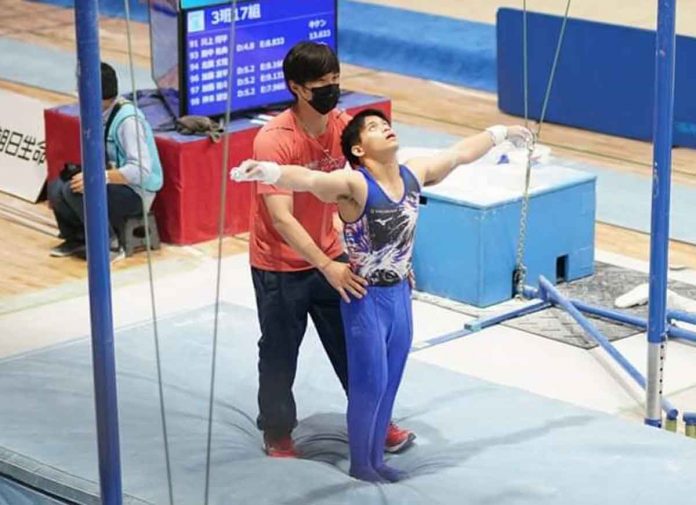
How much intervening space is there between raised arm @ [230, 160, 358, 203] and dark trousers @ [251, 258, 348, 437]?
0.45 m

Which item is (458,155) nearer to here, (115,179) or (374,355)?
(374,355)

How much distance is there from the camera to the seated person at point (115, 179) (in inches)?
323

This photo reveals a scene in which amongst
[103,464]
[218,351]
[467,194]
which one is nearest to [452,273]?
[467,194]

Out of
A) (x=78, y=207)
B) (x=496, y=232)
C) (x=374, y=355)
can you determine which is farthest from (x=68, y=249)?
(x=374, y=355)

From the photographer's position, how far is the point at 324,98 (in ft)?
18.2

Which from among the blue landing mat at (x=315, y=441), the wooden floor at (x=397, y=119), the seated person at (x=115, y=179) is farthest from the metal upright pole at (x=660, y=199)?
the seated person at (x=115, y=179)

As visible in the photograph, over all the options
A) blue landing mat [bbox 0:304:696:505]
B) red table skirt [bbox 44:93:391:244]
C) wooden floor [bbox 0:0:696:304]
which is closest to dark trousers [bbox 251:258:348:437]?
blue landing mat [bbox 0:304:696:505]

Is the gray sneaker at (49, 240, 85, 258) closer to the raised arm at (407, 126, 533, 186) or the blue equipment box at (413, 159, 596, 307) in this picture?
the blue equipment box at (413, 159, 596, 307)

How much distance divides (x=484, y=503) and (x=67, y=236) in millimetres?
3718

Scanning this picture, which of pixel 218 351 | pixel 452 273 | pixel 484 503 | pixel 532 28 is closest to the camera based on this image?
pixel 484 503

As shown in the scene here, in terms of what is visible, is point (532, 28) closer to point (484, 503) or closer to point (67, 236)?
point (67, 236)

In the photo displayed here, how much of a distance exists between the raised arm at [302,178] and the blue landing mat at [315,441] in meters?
0.91

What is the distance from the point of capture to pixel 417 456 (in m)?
5.93

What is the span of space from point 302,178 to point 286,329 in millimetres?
712
